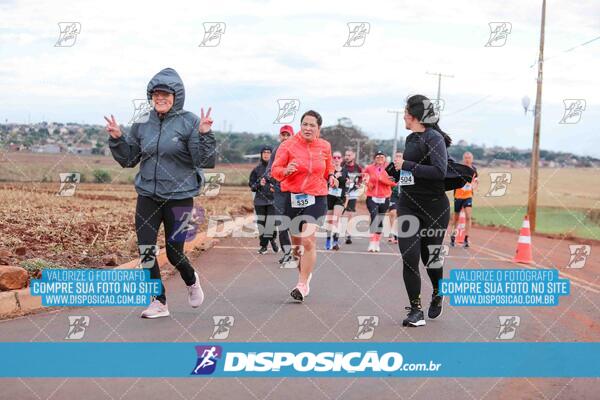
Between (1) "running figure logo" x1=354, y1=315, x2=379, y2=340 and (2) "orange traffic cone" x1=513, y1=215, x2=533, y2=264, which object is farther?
(2) "orange traffic cone" x1=513, y1=215, x2=533, y2=264

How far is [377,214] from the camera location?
1666 cm

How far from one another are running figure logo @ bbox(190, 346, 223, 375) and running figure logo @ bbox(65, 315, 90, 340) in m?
1.42

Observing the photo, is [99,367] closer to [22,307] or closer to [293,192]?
[22,307]

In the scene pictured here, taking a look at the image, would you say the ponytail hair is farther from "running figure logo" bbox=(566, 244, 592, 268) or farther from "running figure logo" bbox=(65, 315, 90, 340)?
"running figure logo" bbox=(566, 244, 592, 268)

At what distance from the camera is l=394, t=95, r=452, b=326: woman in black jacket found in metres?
8.25

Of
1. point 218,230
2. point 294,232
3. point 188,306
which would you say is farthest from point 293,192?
point 218,230

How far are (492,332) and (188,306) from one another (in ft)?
10.1

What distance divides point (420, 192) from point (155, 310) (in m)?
2.76

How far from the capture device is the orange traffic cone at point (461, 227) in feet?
61.8

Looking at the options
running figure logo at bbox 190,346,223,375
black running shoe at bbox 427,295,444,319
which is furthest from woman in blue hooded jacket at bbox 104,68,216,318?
black running shoe at bbox 427,295,444,319

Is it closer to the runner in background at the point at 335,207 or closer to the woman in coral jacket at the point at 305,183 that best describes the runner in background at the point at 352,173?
the runner in background at the point at 335,207

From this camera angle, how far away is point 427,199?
27.4ft

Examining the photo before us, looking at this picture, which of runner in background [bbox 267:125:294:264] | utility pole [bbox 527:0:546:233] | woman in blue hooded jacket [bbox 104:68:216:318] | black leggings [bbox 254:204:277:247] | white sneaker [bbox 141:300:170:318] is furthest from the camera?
utility pole [bbox 527:0:546:233]

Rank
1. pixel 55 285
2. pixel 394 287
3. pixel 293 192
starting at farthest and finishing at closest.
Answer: pixel 394 287 → pixel 293 192 → pixel 55 285
